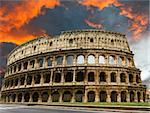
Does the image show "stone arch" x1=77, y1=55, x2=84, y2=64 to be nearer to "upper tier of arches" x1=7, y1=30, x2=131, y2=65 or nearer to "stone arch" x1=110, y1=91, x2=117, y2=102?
"upper tier of arches" x1=7, y1=30, x2=131, y2=65

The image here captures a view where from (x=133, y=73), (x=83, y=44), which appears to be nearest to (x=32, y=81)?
(x=83, y=44)

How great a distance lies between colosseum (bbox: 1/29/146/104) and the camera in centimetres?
3212

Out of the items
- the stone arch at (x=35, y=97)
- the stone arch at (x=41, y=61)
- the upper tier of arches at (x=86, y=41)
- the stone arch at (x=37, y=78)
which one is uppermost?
the upper tier of arches at (x=86, y=41)

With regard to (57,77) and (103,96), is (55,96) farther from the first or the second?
(103,96)

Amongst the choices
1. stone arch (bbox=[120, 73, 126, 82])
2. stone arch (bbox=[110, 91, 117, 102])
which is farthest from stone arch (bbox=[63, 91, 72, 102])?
stone arch (bbox=[120, 73, 126, 82])

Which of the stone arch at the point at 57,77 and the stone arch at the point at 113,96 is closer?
the stone arch at the point at 113,96

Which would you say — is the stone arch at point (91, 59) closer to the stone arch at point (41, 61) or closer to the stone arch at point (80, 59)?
the stone arch at point (80, 59)

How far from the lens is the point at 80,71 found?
32969 millimetres

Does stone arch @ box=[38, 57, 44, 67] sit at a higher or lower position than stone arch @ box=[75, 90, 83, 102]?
higher

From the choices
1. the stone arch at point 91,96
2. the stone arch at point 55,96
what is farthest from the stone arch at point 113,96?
the stone arch at point 55,96

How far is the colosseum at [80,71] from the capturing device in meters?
32.1

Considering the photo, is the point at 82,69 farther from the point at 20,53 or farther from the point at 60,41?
the point at 20,53

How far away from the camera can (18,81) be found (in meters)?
39.2

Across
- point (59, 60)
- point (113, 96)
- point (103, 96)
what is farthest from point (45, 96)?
point (113, 96)
